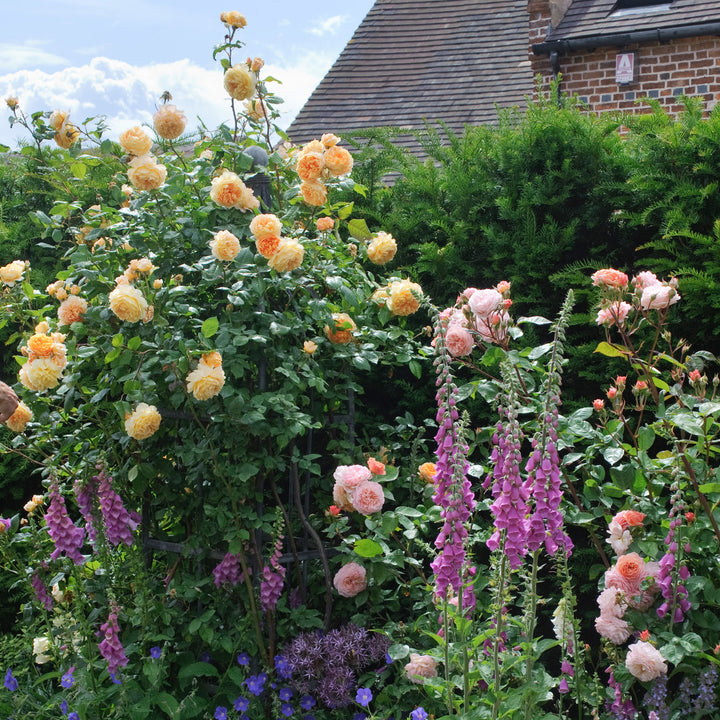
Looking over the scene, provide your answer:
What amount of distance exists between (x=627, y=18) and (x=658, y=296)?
29.7ft

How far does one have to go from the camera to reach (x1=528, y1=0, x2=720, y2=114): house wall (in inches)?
376

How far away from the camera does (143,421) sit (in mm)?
2350

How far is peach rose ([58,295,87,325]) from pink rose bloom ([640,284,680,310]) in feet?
5.90

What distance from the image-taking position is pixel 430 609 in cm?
259

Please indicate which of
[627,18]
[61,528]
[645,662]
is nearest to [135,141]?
[61,528]

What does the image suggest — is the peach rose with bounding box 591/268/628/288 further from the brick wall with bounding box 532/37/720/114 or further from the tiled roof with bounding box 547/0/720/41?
the tiled roof with bounding box 547/0/720/41

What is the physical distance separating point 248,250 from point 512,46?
39.5 ft

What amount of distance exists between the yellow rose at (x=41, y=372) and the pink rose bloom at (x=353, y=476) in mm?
965

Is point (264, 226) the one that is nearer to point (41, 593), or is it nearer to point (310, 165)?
point (310, 165)

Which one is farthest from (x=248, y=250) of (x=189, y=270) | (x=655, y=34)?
(x=655, y=34)

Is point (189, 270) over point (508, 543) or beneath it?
over

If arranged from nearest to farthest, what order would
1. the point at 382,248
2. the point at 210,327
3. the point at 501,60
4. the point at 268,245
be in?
the point at 210,327, the point at 268,245, the point at 382,248, the point at 501,60

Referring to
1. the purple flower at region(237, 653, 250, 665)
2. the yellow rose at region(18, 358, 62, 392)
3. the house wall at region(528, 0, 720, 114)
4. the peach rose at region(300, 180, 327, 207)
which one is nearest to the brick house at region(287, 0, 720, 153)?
the house wall at region(528, 0, 720, 114)

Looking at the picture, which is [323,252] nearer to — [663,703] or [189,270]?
[189,270]
